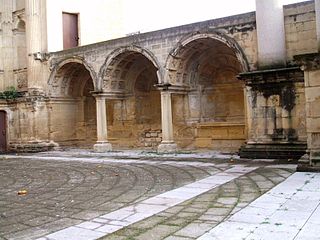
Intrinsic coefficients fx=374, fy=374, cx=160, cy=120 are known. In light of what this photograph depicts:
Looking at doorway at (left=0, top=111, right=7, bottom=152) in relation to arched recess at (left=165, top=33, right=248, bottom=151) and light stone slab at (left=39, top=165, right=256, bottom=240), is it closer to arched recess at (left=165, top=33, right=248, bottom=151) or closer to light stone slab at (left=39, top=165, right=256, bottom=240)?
arched recess at (left=165, top=33, right=248, bottom=151)

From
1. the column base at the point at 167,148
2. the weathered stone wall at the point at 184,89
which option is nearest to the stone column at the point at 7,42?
the weathered stone wall at the point at 184,89

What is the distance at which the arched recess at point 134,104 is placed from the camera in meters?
16.4

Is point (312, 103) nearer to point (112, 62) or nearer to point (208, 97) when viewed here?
point (208, 97)

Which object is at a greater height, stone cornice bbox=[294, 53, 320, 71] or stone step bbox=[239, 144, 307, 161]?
stone cornice bbox=[294, 53, 320, 71]

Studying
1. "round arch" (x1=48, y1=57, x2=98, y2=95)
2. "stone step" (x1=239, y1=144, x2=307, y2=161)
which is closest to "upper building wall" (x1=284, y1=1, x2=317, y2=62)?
"stone step" (x1=239, y1=144, x2=307, y2=161)

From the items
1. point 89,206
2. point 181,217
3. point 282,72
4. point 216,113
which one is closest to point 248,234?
point 181,217

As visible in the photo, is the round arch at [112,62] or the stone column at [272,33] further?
the round arch at [112,62]

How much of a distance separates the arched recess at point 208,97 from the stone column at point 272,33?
2929 mm

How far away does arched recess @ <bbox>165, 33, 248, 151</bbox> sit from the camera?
14000 millimetres

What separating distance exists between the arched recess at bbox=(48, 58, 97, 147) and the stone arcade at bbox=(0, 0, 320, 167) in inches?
2.0

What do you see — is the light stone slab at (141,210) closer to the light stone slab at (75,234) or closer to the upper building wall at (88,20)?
the light stone slab at (75,234)

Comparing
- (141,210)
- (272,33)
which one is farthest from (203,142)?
(141,210)

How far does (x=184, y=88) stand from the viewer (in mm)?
14742

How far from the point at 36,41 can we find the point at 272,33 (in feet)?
38.3
